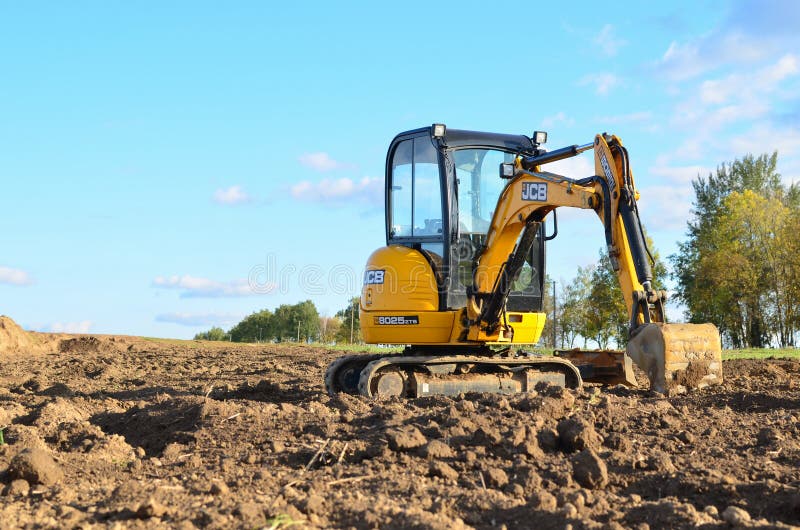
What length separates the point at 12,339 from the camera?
2708 cm

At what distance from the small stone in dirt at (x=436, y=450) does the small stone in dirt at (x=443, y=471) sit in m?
0.22

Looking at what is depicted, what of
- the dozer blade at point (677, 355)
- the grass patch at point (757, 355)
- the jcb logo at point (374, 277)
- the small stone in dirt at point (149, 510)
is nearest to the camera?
the small stone in dirt at point (149, 510)

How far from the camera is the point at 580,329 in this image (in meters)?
58.2

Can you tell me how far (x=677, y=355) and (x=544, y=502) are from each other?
175 inches

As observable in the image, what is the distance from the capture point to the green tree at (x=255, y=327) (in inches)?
2731

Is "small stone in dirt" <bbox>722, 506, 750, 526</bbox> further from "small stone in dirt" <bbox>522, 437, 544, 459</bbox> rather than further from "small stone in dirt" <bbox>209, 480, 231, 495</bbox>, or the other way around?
"small stone in dirt" <bbox>209, 480, 231, 495</bbox>

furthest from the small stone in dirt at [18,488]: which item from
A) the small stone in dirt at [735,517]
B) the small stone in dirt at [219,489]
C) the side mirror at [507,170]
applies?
the side mirror at [507,170]

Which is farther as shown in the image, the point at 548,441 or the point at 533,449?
the point at 548,441

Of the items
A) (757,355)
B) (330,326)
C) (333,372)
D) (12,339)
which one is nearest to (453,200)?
(333,372)

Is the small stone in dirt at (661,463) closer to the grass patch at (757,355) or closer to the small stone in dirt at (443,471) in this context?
the small stone in dirt at (443,471)

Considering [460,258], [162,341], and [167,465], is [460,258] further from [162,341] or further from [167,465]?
[162,341]

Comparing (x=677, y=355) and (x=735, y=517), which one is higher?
(x=677, y=355)

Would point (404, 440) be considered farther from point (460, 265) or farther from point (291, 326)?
point (291, 326)

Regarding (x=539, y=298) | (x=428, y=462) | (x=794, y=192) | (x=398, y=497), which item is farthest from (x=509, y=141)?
(x=794, y=192)
